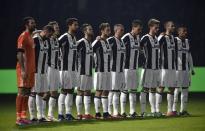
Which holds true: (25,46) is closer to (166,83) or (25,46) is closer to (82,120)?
(82,120)

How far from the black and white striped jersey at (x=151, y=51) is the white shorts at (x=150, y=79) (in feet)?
0.33

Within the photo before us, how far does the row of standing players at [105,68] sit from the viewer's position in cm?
1466

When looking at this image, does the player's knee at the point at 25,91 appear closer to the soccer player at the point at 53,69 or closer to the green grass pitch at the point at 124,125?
the green grass pitch at the point at 124,125

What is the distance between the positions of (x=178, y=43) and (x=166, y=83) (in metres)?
0.98

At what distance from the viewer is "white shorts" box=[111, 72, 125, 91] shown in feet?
50.9

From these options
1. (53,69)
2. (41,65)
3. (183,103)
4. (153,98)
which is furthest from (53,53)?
(183,103)

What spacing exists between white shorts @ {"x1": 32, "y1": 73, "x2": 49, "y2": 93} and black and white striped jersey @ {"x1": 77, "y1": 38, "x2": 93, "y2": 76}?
3.34ft

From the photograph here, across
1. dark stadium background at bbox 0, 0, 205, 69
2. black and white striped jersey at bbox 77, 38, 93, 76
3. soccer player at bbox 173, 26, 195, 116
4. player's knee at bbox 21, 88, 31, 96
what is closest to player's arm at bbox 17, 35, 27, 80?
player's knee at bbox 21, 88, 31, 96

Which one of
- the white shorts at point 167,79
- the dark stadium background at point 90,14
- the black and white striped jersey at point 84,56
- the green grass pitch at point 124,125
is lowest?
the green grass pitch at point 124,125

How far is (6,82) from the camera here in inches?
981

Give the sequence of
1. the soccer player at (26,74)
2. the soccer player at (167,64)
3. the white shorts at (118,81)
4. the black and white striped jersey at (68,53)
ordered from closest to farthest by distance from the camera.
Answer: the soccer player at (26,74) < the black and white striped jersey at (68,53) < the white shorts at (118,81) < the soccer player at (167,64)

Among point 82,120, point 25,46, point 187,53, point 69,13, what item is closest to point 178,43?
point 187,53

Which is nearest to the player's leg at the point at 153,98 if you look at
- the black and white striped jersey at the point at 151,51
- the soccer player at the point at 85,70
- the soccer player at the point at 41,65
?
the black and white striped jersey at the point at 151,51

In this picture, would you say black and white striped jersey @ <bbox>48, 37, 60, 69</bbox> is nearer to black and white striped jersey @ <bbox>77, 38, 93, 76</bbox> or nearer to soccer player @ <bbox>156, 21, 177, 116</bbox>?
black and white striped jersey @ <bbox>77, 38, 93, 76</bbox>
